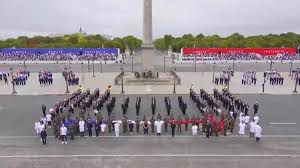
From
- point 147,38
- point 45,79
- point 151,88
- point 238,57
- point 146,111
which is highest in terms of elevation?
point 147,38

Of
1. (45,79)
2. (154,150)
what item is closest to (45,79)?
(45,79)

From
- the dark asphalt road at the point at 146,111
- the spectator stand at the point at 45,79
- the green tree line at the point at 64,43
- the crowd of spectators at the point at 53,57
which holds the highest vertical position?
the green tree line at the point at 64,43

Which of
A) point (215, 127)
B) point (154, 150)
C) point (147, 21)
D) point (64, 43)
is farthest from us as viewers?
point (64, 43)

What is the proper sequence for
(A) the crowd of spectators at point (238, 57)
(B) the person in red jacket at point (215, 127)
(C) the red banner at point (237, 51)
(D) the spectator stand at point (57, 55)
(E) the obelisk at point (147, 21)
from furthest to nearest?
(C) the red banner at point (237, 51)
(D) the spectator stand at point (57, 55)
(A) the crowd of spectators at point (238, 57)
(E) the obelisk at point (147, 21)
(B) the person in red jacket at point (215, 127)

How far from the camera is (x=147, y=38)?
44.5m

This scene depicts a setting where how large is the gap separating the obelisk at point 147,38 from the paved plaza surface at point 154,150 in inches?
892

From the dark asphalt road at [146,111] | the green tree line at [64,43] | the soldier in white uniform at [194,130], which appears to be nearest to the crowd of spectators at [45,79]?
the dark asphalt road at [146,111]

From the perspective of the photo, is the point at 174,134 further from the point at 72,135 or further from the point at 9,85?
the point at 9,85

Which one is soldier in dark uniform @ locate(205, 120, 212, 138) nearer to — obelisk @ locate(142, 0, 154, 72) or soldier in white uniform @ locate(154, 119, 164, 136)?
soldier in white uniform @ locate(154, 119, 164, 136)

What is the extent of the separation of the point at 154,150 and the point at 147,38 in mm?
27883

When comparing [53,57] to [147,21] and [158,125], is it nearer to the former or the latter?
[147,21]

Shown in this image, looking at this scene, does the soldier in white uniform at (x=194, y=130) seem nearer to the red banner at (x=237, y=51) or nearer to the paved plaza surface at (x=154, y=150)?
the paved plaza surface at (x=154, y=150)

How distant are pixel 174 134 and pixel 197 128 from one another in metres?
1.25

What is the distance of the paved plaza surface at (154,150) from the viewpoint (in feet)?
53.0
